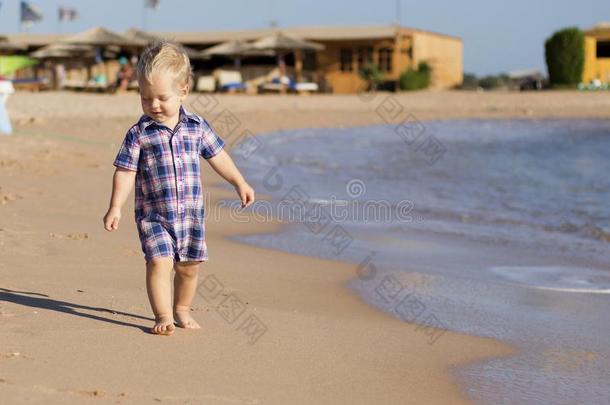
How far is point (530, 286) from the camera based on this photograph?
550cm

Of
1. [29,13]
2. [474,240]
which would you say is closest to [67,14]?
[29,13]

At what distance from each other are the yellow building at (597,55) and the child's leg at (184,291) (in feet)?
124

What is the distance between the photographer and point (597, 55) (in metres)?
40.9

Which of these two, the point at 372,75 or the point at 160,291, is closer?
the point at 160,291

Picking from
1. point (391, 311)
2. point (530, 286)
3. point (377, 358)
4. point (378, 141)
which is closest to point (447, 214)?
point (530, 286)

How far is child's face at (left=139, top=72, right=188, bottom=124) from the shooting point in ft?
11.8

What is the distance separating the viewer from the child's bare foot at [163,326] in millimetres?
3602

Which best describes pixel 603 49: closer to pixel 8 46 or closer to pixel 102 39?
pixel 102 39

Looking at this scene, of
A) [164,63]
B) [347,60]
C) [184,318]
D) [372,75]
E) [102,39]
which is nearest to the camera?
[164,63]

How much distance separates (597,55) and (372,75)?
10.2 m

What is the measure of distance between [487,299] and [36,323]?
2.45 m

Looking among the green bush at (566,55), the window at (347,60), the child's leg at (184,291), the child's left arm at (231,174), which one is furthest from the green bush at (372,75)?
the child's leg at (184,291)

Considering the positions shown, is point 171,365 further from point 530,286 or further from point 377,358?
point 530,286

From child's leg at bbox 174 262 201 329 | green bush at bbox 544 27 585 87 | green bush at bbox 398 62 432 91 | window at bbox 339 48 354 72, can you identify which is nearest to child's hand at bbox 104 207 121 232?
child's leg at bbox 174 262 201 329
